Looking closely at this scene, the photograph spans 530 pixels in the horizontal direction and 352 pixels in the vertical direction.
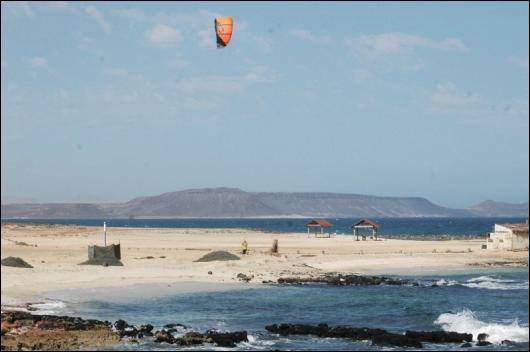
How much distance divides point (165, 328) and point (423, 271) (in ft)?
75.3

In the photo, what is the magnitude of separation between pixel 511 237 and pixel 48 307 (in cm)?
3834

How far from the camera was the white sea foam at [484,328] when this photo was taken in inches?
795

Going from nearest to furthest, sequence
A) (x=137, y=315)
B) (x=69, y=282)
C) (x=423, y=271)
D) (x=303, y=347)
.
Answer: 1. (x=303, y=347)
2. (x=137, y=315)
3. (x=69, y=282)
4. (x=423, y=271)

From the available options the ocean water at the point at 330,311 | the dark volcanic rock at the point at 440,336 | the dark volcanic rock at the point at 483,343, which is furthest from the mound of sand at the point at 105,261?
the dark volcanic rock at the point at 483,343

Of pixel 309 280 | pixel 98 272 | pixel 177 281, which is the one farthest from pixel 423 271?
pixel 98 272

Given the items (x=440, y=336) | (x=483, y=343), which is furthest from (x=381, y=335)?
(x=483, y=343)

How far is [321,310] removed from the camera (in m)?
25.0

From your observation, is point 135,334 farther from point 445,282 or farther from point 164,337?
point 445,282

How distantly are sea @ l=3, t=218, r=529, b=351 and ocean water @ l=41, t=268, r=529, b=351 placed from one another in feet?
0.09

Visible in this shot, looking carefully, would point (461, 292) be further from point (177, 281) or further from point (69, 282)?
point (69, 282)

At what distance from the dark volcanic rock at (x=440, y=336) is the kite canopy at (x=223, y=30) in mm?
19611

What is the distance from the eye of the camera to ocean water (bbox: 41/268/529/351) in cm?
1973

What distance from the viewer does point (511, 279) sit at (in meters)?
35.8

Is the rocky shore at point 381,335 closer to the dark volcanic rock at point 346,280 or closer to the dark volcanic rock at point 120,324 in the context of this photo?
the dark volcanic rock at point 120,324
